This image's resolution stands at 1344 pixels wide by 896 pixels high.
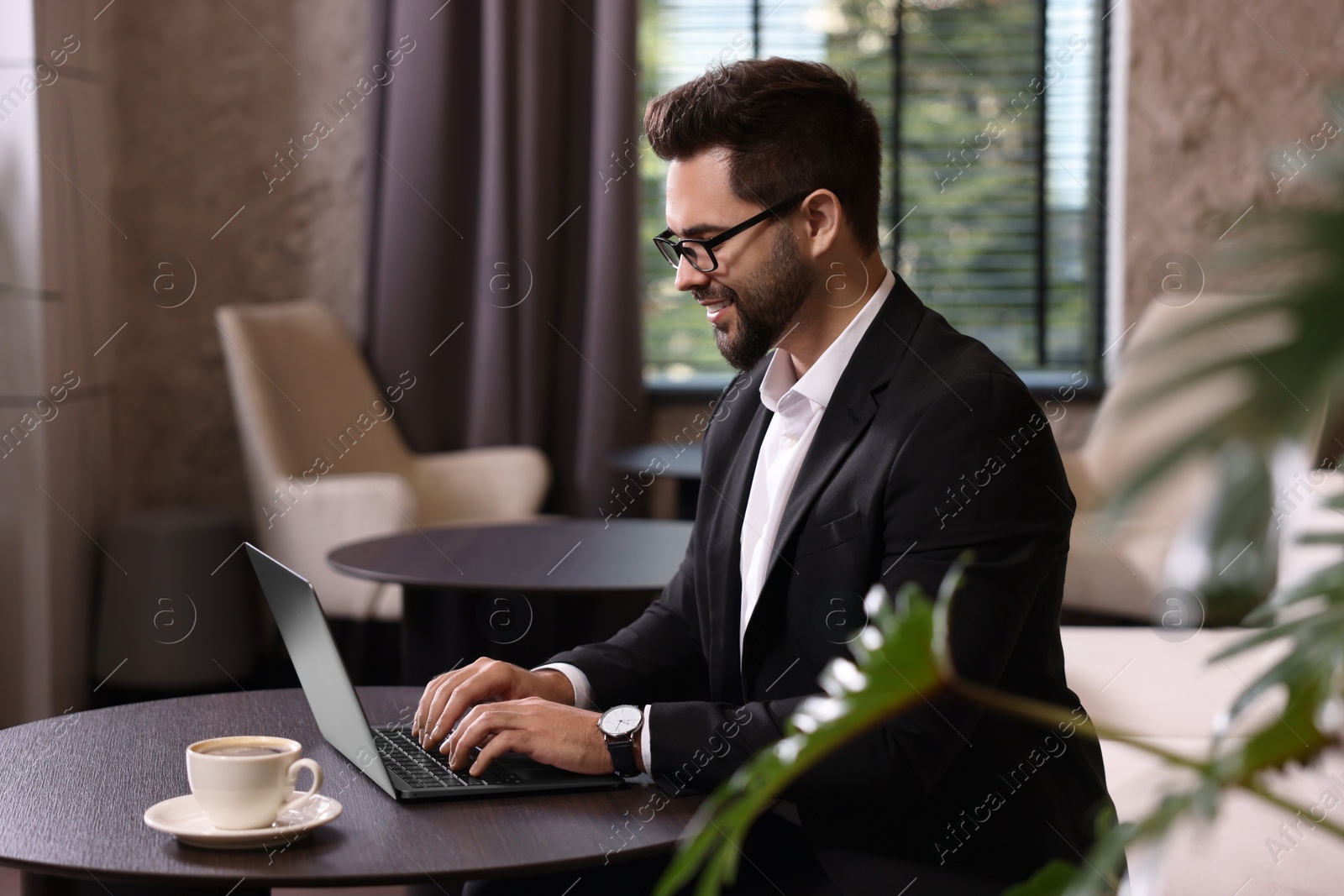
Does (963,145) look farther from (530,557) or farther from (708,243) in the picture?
(708,243)

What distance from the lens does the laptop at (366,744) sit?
1.11m

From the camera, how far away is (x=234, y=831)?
1.00 m

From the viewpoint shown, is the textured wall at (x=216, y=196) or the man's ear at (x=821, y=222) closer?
the man's ear at (x=821, y=222)

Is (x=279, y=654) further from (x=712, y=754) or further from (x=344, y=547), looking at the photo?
(x=712, y=754)

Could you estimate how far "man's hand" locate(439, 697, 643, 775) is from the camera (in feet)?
3.86

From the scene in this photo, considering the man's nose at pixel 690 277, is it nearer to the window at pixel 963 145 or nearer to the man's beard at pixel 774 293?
the man's beard at pixel 774 293

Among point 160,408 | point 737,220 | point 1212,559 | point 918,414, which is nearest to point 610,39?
point 160,408

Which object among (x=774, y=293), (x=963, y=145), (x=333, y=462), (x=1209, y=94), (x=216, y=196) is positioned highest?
(x=1209, y=94)

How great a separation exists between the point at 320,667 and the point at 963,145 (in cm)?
365

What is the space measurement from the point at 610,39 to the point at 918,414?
3.04 metres

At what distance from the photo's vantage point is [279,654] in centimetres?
397

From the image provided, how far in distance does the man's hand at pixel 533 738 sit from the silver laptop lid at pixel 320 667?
8 centimetres

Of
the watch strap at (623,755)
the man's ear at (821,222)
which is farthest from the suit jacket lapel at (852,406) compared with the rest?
the watch strap at (623,755)

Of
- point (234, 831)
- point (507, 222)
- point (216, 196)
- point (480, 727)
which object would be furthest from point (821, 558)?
point (216, 196)
